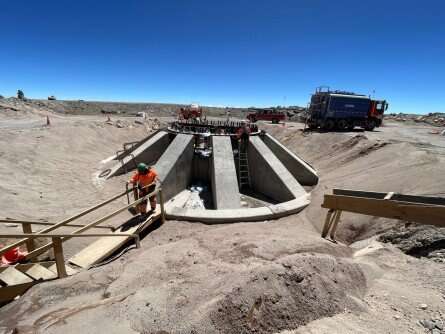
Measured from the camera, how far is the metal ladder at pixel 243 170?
1118cm

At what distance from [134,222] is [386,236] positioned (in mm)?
5401

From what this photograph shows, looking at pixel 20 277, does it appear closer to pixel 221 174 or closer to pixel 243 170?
pixel 221 174

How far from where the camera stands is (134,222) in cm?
585

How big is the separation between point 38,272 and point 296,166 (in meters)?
10.4

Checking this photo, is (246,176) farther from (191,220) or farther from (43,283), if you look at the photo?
(43,283)

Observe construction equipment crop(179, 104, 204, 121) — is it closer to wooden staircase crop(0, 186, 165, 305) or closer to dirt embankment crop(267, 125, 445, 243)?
dirt embankment crop(267, 125, 445, 243)

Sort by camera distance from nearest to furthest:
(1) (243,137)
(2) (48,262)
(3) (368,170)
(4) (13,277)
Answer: (4) (13,277), (2) (48,262), (3) (368,170), (1) (243,137)

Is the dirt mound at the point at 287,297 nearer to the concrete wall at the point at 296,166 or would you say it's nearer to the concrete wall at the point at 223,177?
the concrete wall at the point at 223,177

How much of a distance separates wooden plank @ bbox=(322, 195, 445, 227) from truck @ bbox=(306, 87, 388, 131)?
644 inches

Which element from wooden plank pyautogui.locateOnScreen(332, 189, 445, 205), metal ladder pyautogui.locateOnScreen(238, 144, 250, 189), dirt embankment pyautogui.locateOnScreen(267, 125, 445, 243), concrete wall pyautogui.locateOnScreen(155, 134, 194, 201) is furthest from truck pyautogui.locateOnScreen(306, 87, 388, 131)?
wooden plank pyautogui.locateOnScreen(332, 189, 445, 205)

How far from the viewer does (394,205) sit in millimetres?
3803

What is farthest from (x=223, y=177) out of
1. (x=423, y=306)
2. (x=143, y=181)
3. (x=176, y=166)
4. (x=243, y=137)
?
(x=423, y=306)

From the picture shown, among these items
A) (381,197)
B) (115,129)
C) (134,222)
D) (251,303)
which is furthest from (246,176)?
(115,129)

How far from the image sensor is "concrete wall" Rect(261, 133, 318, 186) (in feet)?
36.7
